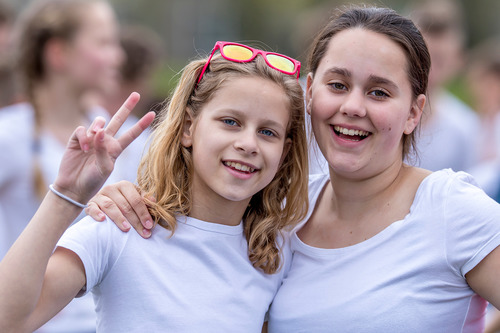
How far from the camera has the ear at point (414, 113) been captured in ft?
9.39

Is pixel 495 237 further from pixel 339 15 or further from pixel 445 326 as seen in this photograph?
pixel 339 15

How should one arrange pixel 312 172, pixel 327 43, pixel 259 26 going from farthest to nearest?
pixel 259 26 < pixel 312 172 < pixel 327 43

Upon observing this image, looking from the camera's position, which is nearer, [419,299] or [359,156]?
[419,299]

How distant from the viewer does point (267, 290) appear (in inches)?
111

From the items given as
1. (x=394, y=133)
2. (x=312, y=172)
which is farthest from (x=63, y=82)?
(x=394, y=133)

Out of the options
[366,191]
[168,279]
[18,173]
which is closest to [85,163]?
[168,279]

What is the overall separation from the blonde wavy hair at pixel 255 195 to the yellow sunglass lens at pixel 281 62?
0.10ft

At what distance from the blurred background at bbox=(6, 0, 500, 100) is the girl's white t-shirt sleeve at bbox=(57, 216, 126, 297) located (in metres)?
36.2

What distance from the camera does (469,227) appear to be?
8.41ft

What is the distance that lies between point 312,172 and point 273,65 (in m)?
0.97

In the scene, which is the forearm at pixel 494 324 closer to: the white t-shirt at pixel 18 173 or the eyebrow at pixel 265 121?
the eyebrow at pixel 265 121

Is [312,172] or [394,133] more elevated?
[394,133]

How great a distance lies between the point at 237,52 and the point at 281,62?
0.18 metres

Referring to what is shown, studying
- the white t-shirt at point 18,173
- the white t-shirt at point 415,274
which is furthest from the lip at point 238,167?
the white t-shirt at point 18,173
